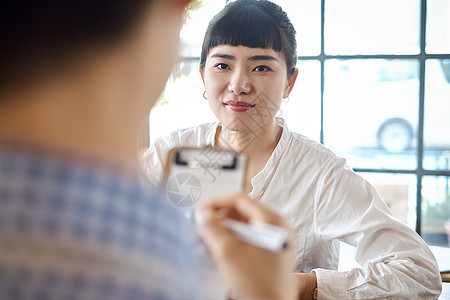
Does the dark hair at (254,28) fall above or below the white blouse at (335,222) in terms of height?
above

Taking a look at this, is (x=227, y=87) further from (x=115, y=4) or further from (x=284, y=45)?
(x=115, y=4)

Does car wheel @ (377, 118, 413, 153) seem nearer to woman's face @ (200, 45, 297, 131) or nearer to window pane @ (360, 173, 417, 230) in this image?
window pane @ (360, 173, 417, 230)

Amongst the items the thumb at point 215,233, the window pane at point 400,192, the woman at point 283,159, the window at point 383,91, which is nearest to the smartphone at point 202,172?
the thumb at point 215,233

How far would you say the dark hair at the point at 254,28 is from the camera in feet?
4.24

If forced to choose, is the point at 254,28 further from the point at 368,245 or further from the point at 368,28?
the point at 368,28

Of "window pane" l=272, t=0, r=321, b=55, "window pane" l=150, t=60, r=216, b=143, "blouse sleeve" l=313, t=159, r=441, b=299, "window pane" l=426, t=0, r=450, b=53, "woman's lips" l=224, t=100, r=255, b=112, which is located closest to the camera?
"blouse sleeve" l=313, t=159, r=441, b=299

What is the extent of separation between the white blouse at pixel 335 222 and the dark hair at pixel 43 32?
70 centimetres

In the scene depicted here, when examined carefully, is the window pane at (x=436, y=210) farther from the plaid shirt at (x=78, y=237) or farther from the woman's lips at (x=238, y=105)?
the plaid shirt at (x=78, y=237)

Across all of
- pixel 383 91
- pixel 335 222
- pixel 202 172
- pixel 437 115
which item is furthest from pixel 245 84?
pixel 437 115

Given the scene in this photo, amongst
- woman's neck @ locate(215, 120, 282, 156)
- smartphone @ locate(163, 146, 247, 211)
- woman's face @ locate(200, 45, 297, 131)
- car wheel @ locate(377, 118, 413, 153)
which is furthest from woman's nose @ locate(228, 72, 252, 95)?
car wheel @ locate(377, 118, 413, 153)

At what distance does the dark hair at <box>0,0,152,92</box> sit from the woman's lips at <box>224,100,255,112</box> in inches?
38.2

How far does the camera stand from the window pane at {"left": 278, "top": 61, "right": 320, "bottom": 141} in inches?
98.6

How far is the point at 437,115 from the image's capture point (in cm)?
242

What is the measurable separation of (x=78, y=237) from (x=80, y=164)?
0.05 m
